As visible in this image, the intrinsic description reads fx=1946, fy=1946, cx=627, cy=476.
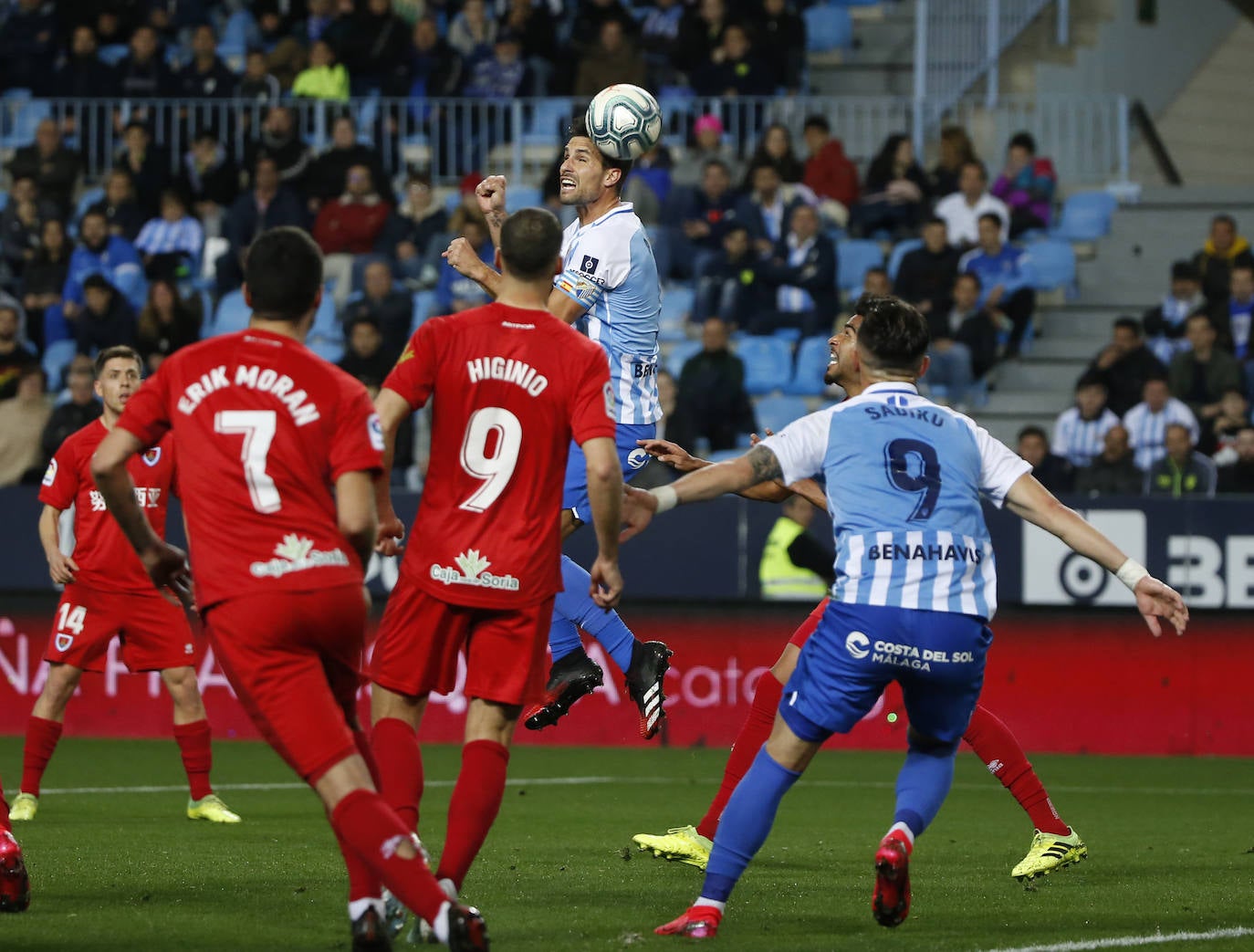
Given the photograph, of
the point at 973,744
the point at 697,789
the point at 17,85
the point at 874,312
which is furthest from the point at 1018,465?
the point at 17,85

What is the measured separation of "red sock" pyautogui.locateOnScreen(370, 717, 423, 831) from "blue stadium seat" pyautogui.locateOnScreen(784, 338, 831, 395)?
11469 mm

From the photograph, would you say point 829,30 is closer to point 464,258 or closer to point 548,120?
point 548,120

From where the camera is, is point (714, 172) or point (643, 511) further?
point (714, 172)

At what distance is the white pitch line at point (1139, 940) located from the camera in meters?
6.22

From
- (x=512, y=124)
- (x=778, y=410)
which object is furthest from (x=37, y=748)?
(x=512, y=124)

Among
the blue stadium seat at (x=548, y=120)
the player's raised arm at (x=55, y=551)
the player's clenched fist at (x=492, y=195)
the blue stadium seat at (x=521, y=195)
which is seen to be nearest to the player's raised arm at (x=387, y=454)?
the player's clenched fist at (x=492, y=195)

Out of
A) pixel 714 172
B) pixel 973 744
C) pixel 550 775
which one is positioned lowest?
pixel 550 775

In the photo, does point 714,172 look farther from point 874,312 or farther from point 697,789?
point 874,312

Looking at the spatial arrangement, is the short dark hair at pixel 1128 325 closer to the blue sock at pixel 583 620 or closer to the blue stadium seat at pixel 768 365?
the blue stadium seat at pixel 768 365

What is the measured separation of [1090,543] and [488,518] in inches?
77.4

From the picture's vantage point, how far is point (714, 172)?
1880 centimetres

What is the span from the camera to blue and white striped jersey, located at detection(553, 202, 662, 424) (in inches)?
313

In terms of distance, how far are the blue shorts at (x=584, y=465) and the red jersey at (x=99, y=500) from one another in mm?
3336

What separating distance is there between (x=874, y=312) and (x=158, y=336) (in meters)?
13.1
